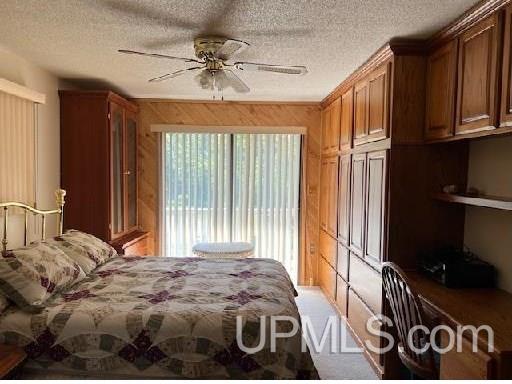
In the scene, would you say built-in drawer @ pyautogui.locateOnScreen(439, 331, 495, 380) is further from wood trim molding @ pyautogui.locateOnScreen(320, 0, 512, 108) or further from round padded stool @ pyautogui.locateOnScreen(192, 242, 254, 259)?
round padded stool @ pyautogui.locateOnScreen(192, 242, 254, 259)

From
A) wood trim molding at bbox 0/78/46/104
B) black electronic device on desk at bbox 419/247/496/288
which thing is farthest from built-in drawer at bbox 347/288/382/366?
wood trim molding at bbox 0/78/46/104

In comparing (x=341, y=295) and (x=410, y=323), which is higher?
(x=410, y=323)

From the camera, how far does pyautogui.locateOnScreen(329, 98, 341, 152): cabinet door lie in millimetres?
4219

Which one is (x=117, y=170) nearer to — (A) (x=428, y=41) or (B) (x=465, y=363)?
(A) (x=428, y=41)

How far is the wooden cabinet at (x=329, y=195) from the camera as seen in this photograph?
435 centimetres

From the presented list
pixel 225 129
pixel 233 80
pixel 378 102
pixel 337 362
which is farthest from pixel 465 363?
pixel 225 129

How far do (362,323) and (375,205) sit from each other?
1.02 metres

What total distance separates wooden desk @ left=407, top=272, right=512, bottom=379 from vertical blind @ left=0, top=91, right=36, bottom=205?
9.78 feet

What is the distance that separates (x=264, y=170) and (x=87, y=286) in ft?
9.73

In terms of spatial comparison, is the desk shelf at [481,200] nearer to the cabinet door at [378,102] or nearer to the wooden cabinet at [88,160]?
the cabinet door at [378,102]

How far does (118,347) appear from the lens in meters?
1.94

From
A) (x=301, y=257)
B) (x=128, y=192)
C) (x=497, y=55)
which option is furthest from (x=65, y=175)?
(x=497, y=55)

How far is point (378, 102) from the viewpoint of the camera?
3002 mm

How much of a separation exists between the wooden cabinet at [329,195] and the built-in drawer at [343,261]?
0.96 ft
